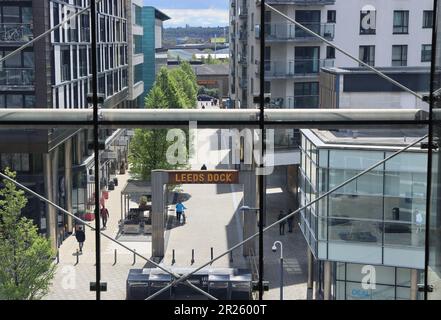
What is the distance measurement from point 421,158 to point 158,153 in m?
3.32

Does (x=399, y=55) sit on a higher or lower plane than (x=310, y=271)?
higher

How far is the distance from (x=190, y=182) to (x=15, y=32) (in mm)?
4202

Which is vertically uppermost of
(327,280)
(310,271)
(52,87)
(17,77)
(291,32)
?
(291,32)

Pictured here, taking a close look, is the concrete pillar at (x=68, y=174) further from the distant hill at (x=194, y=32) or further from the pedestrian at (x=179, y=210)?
the distant hill at (x=194, y=32)

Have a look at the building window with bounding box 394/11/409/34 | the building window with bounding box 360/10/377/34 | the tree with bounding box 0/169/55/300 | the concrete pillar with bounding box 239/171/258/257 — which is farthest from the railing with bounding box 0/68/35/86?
the building window with bounding box 394/11/409/34

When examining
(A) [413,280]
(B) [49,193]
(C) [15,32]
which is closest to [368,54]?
(B) [49,193]

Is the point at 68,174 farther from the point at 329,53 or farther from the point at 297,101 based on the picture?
the point at 329,53

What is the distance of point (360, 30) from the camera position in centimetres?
1105

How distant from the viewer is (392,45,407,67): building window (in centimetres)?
1095

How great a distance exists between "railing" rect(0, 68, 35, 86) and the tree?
7.74 ft

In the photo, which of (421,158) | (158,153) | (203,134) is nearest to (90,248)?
(158,153)

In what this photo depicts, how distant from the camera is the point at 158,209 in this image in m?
5.71

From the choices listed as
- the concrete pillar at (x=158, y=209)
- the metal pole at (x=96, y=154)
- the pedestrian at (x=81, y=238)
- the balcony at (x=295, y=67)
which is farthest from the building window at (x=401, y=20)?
the metal pole at (x=96, y=154)

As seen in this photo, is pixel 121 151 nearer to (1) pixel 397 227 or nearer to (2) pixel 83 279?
(2) pixel 83 279
